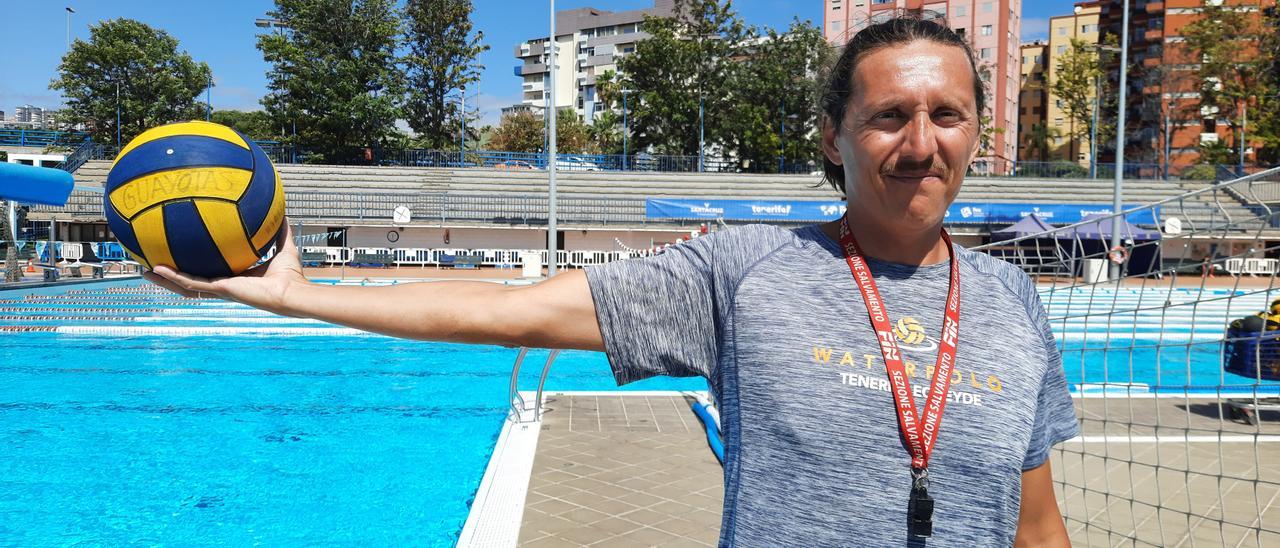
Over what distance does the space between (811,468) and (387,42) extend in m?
41.2

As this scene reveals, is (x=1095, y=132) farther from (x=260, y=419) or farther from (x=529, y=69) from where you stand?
(x=529, y=69)

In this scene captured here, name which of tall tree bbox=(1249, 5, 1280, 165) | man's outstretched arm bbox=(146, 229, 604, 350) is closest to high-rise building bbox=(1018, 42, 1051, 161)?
tall tree bbox=(1249, 5, 1280, 165)

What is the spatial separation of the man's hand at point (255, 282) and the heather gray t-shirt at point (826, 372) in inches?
21.4

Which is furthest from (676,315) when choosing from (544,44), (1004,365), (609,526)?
(544,44)

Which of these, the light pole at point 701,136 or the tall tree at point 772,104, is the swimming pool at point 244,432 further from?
the tall tree at point 772,104

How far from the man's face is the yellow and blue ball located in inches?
48.5

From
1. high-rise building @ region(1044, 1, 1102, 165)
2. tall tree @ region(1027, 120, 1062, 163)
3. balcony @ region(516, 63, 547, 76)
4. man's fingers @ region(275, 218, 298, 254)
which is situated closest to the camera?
man's fingers @ region(275, 218, 298, 254)

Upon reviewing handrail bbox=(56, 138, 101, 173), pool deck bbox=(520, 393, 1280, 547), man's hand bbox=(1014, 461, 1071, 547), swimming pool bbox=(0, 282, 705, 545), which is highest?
handrail bbox=(56, 138, 101, 173)

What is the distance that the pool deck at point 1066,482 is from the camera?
13.5 feet

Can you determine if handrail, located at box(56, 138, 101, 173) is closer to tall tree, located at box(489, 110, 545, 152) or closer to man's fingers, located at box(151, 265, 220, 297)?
tall tree, located at box(489, 110, 545, 152)

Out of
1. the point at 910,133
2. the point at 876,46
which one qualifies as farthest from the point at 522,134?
the point at 910,133

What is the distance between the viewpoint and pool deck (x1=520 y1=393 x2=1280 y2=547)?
161 inches

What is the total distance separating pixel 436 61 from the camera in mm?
40750

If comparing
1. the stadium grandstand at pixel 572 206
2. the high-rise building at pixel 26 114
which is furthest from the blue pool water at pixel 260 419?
the high-rise building at pixel 26 114
